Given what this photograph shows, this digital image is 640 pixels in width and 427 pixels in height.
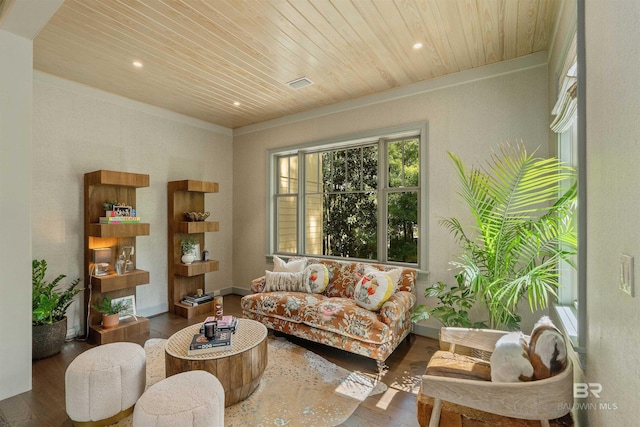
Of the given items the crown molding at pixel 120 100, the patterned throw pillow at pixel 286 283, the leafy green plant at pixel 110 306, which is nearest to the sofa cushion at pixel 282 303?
the patterned throw pillow at pixel 286 283

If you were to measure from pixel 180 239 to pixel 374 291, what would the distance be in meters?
2.99

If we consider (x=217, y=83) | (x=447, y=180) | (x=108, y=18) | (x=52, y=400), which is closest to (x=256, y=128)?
(x=217, y=83)

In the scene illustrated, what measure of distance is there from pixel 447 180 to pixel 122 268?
155 inches

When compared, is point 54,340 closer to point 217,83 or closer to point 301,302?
point 301,302

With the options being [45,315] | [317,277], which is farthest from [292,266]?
[45,315]

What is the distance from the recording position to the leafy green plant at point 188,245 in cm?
439

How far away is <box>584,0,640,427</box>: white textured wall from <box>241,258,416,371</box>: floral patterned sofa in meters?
1.53

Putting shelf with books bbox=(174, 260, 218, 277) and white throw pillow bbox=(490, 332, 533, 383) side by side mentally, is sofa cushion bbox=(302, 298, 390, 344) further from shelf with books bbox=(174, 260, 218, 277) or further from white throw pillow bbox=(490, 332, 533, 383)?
shelf with books bbox=(174, 260, 218, 277)

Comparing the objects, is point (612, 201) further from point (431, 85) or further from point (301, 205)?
point (301, 205)

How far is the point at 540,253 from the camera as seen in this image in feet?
7.06

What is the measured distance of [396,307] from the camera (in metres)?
2.83

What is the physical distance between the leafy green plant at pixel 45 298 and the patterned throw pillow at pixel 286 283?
205 centimetres

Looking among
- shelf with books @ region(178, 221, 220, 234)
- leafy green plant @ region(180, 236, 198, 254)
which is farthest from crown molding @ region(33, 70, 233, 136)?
leafy green plant @ region(180, 236, 198, 254)

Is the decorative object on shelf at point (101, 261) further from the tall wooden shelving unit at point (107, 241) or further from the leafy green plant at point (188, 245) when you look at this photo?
the leafy green plant at point (188, 245)
